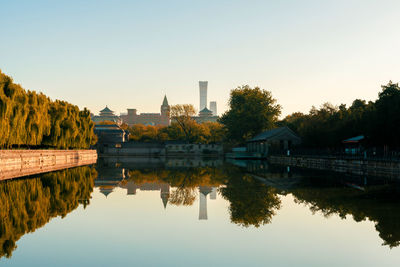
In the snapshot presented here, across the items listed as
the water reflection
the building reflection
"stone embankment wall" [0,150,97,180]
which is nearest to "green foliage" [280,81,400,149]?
the water reflection

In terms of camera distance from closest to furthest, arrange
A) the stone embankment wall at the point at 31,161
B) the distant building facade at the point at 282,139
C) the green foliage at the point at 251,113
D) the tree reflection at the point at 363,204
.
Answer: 1. the tree reflection at the point at 363,204
2. the stone embankment wall at the point at 31,161
3. the distant building facade at the point at 282,139
4. the green foliage at the point at 251,113

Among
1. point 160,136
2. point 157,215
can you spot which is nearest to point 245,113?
point 160,136

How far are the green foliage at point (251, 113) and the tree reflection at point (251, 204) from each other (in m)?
62.1

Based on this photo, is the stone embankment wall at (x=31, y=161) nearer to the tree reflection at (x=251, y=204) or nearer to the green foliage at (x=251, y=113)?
the tree reflection at (x=251, y=204)

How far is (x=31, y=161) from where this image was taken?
4084 cm

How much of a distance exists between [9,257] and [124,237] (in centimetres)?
298

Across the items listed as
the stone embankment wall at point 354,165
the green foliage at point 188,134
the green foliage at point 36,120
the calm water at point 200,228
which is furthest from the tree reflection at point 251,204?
the green foliage at point 188,134

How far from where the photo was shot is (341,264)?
27.5ft

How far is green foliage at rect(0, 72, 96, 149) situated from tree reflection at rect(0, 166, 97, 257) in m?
17.0

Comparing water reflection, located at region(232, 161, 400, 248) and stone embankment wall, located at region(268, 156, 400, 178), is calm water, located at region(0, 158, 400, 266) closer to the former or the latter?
water reflection, located at region(232, 161, 400, 248)

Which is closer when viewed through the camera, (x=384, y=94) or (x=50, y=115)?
(x=384, y=94)

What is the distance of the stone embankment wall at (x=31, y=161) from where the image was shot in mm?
32559

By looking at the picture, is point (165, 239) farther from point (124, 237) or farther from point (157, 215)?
point (157, 215)

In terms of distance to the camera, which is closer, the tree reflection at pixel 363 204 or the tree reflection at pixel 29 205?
the tree reflection at pixel 29 205
